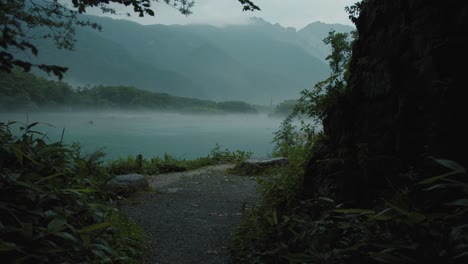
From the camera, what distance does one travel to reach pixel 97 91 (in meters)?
36.3

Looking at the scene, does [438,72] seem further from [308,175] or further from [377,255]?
[308,175]

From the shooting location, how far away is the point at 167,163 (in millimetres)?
10523

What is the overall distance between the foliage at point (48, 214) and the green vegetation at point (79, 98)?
757cm

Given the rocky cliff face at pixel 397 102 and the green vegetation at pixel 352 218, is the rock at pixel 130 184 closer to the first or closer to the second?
the green vegetation at pixel 352 218

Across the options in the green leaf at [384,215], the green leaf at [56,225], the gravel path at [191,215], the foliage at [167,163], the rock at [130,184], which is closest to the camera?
the green leaf at [384,215]

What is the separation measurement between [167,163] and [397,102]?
8949mm

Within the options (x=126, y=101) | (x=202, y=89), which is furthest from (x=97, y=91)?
(x=202, y=89)

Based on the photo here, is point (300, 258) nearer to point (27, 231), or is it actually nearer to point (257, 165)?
point (27, 231)

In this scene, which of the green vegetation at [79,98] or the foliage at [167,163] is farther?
the green vegetation at [79,98]

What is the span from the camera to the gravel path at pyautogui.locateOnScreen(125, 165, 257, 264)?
3.50m

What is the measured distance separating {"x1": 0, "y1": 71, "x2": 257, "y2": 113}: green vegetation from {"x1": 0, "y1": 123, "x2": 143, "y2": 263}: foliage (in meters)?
7.57

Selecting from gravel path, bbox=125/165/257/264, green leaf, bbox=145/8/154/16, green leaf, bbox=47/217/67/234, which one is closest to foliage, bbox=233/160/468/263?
gravel path, bbox=125/165/257/264

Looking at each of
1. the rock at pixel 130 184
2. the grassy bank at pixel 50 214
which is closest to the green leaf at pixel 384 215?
the grassy bank at pixel 50 214

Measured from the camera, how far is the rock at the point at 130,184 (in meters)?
6.43
